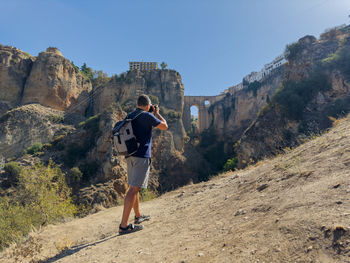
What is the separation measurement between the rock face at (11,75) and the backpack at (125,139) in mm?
29617

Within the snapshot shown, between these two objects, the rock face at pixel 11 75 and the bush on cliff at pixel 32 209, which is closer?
the bush on cliff at pixel 32 209

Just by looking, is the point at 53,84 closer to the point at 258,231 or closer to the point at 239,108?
the point at 258,231

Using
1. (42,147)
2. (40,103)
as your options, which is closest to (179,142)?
(42,147)

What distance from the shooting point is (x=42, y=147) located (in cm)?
1864

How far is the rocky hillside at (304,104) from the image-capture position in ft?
50.8

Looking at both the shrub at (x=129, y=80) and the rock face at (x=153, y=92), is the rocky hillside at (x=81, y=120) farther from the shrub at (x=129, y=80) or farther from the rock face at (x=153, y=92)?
the shrub at (x=129, y=80)

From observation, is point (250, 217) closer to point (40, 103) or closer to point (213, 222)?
point (213, 222)

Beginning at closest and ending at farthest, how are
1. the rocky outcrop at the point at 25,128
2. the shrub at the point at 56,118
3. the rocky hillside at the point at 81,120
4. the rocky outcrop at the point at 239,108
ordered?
the rocky hillside at the point at 81,120 → the rocky outcrop at the point at 25,128 → the shrub at the point at 56,118 → the rocky outcrop at the point at 239,108

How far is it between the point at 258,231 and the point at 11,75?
110ft

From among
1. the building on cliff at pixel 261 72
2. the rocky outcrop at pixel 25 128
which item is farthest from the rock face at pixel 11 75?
the building on cliff at pixel 261 72

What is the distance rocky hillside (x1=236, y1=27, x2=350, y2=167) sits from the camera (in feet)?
50.8

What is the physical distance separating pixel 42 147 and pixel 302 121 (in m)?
21.6

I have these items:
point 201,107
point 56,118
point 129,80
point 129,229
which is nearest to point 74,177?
point 129,229

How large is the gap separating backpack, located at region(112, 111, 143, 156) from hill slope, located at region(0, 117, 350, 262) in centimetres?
120
